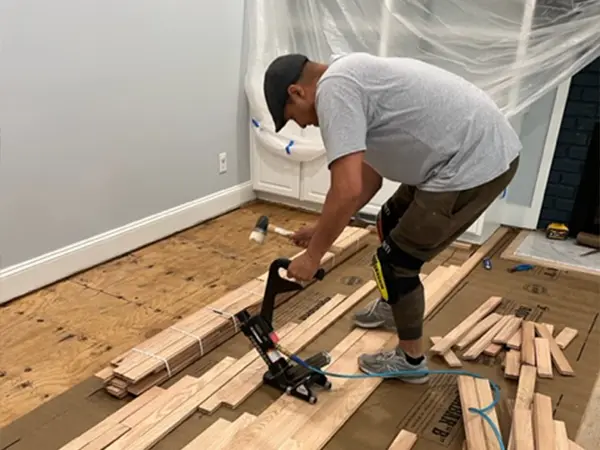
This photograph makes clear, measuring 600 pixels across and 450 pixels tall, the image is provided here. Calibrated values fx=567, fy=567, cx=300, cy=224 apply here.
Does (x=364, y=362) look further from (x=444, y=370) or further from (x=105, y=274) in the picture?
(x=105, y=274)

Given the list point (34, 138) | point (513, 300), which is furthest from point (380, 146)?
point (34, 138)

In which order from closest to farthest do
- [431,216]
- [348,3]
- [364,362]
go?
1. [431,216]
2. [364,362]
3. [348,3]

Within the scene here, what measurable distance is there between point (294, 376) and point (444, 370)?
1.92 ft

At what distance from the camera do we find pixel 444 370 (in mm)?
2127

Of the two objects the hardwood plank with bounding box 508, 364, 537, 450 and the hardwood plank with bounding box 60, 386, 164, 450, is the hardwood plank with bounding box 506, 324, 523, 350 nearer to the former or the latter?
the hardwood plank with bounding box 508, 364, 537, 450

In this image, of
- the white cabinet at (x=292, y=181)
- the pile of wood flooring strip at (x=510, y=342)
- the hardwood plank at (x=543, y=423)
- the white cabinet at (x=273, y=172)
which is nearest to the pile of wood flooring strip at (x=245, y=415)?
the pile of wood flooring strip at (x=510, y=342)

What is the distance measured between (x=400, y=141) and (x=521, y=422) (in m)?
0.95

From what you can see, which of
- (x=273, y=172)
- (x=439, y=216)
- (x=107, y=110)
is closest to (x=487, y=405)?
(x=439, y=216)

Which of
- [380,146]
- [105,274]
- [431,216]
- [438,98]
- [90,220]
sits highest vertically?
[438,98]

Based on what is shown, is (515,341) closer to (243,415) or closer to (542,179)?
(243,415)

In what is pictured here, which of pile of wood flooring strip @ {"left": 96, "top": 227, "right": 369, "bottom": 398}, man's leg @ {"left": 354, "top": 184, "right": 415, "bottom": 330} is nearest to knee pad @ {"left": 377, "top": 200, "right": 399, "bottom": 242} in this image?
man's leg @ {"left": 354, "top": 184, "right": 415, "bottom": 330}

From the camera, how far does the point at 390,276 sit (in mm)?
1874

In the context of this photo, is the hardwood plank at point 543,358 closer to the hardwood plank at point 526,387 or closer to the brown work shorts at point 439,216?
the hardwood plank at point 526,387

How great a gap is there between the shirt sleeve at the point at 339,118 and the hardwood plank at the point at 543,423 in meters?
1.01
